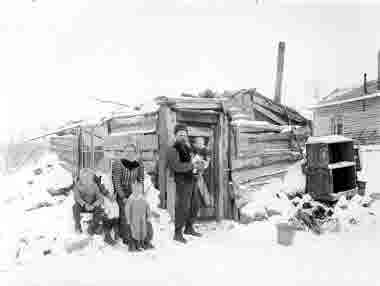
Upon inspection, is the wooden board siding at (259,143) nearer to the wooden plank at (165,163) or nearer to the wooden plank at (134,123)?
the wooden plank at (165,163)

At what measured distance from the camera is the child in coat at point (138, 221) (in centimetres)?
477

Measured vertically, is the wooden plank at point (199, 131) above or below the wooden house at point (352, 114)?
below

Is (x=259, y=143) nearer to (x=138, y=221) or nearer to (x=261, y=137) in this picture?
(x=261, y=137)

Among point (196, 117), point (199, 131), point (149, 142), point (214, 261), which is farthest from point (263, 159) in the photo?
point (214, 261)

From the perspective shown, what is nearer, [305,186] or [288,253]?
[288,253]

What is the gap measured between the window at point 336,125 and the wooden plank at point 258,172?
14.8 m

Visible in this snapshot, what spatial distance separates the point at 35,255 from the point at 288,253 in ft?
12.2

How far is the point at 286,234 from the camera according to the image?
17.1ft

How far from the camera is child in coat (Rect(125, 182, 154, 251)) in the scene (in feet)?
15.6

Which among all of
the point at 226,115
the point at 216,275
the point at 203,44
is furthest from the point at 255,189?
the point at 203,44

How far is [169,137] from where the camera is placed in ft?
19.8

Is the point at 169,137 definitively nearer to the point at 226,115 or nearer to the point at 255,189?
the point at 226,115

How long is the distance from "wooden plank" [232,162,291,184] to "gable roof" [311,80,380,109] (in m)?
13.2

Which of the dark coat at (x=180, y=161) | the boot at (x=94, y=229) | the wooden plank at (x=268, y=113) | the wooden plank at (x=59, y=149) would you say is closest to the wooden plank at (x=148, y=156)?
the dark coat at (x=180, y=161)
